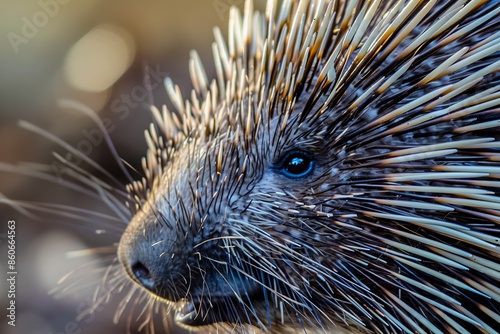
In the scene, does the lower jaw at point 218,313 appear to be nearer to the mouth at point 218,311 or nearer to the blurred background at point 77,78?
the mouth at point 218,311

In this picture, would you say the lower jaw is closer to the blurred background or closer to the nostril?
the nostril

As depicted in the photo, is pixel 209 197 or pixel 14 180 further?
pixel 14 180

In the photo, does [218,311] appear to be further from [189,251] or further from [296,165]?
[296,165]

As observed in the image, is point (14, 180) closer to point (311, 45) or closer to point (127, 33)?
point (127, 33)

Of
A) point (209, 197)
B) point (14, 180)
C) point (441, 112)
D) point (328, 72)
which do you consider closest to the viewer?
point (441, 112)

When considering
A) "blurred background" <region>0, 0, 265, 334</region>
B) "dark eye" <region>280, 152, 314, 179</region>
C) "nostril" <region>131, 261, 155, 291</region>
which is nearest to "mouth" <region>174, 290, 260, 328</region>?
"nostril" <region>131, 261, 155, 291</region>

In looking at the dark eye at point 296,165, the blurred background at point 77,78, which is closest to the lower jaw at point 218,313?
the dark eye at point 296,165

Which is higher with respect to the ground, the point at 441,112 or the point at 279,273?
the point at 441,112

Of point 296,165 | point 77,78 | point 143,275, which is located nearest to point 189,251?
point 143,275

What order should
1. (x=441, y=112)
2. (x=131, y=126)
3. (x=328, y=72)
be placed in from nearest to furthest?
(x=441, y=112) → (x=328, y=72) → (x=131, y=126)

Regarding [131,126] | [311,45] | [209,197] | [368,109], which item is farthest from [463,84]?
[131,126]
